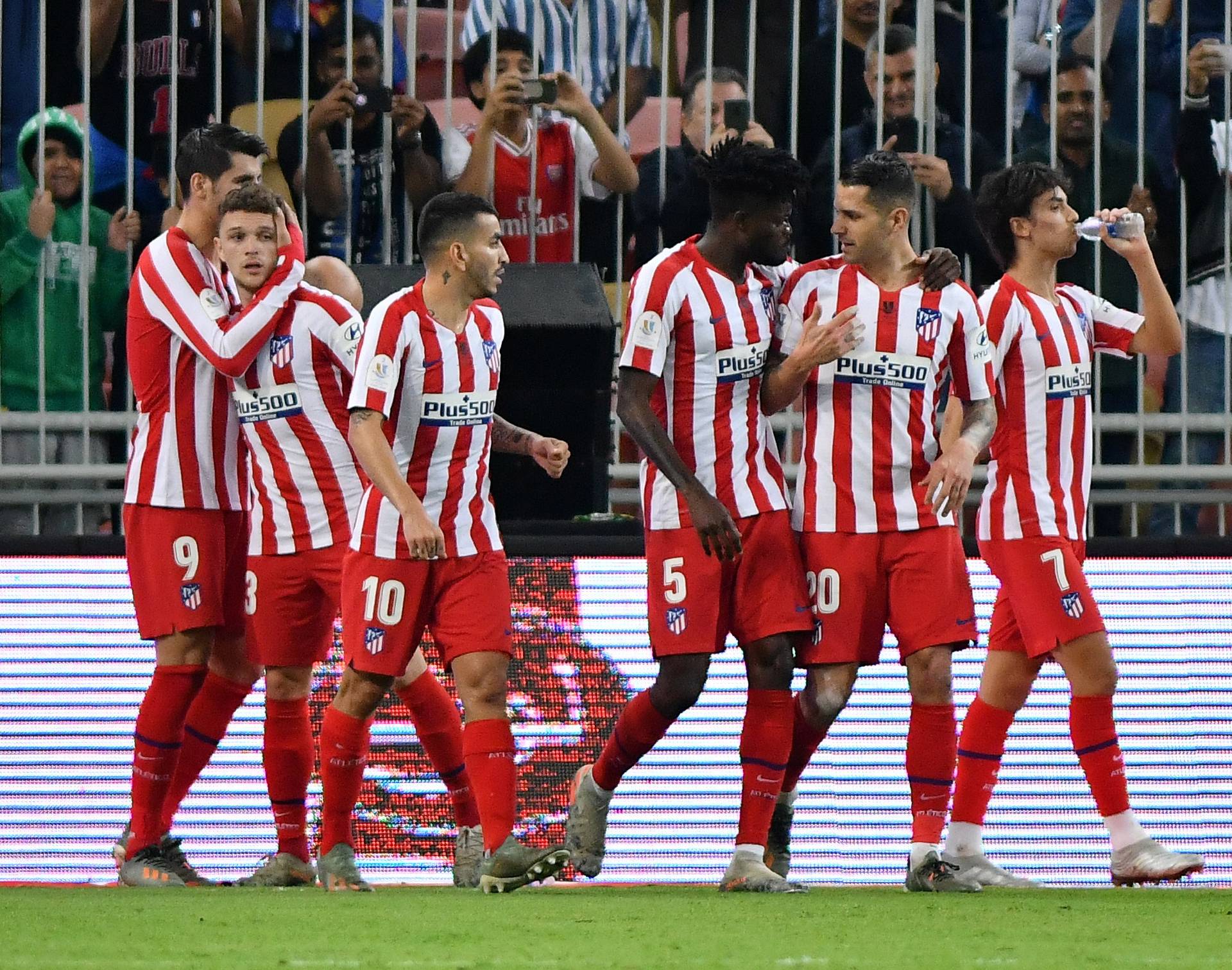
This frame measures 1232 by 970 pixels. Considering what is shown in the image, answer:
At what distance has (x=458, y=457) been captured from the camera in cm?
549

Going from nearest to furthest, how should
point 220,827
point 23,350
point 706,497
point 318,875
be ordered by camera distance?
point 706,497, point 318,875, point 220,827, point 23,350

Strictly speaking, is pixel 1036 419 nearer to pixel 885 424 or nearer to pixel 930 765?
pixel 885 424

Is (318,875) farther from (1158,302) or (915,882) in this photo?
(1158,302)

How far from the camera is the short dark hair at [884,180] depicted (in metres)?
5.63

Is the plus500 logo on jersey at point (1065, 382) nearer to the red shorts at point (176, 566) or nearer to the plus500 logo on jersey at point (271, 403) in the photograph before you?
the plus500 logo on jersey at point (271, 403)

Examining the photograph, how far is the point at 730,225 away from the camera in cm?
556

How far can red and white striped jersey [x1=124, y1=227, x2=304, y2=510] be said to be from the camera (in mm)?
5828

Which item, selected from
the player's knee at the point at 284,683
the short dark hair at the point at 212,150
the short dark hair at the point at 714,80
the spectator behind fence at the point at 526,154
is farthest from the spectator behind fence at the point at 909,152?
the player's knee at the point at 284,683

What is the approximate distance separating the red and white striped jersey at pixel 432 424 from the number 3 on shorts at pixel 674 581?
0.47 metres

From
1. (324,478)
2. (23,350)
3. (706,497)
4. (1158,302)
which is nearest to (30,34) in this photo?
(23,350)

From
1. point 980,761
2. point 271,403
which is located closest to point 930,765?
point 980,761

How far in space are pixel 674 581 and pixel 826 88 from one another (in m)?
2.80

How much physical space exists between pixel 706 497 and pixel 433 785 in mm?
1558

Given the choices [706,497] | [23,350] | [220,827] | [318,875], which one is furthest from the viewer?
[23,350]
